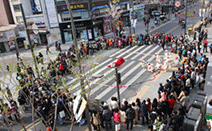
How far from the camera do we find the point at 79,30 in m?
32.6

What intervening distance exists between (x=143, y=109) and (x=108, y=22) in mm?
28970

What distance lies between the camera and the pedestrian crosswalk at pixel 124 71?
14111 millimetres

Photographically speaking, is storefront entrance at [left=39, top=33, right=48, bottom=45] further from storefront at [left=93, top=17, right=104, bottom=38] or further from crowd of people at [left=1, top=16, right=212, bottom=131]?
crowd of people at [left=1, top=16, right=212, bottom=131]

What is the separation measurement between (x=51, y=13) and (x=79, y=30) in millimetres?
5328

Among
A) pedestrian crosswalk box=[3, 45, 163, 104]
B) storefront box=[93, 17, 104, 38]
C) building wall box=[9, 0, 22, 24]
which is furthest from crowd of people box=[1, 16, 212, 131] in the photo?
building wall box=[9, 0, 22, 24]

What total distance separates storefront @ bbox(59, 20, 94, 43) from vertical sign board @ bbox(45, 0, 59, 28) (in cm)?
110

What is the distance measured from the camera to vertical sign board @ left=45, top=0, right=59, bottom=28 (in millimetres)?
30594

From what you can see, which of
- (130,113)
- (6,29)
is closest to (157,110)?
(130,113)

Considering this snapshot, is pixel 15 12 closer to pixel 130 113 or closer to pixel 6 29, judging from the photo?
pixel 6 29

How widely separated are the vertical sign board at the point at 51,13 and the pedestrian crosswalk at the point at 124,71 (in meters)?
13.7

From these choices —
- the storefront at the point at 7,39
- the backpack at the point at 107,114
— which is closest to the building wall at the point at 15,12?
the storefront at the point at 7,39

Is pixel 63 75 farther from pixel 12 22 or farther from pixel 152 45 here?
pixel 12 22

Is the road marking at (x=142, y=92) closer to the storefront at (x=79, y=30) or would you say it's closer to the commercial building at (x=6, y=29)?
the storefront at (x=79, y=30)

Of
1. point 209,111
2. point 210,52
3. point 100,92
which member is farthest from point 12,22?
point 209,111
